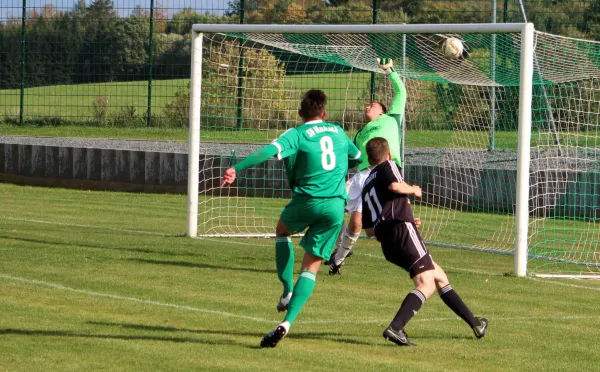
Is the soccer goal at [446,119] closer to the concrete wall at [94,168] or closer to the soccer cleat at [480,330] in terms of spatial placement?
the concrete wall at [94,168]

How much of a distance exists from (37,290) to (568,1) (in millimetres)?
15914

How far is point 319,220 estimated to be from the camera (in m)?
9.26

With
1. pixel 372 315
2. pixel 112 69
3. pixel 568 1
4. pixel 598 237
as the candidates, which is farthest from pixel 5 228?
pixel 568 1

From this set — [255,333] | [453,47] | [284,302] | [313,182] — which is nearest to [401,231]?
[313,182]

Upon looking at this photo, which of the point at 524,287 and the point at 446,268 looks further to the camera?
→ the point at 446,268

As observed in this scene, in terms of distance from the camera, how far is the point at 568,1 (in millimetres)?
23922

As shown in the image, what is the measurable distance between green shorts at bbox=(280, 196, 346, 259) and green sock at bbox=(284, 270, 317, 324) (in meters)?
0.21

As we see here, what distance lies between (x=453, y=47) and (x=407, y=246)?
6665mm

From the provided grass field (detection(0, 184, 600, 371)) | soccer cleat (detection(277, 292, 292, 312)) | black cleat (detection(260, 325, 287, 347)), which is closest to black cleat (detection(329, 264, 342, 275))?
grass field (detection(0, 184, 600, 371))

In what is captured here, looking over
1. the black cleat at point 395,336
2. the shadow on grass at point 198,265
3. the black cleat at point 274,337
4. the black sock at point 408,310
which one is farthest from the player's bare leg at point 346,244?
the black cleat at point 274,337

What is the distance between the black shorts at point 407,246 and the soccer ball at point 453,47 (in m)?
6.52

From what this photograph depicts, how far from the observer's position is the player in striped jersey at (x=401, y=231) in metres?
9.10

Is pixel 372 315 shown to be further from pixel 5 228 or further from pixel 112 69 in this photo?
pixel 112 69

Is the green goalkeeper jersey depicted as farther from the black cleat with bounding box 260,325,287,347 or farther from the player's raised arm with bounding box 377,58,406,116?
the black cleat with bounding box 260,325,287,347
